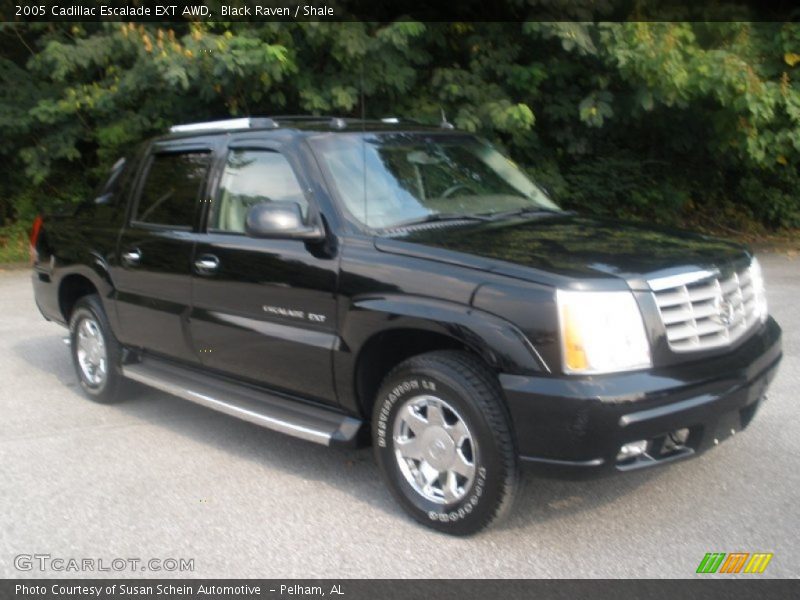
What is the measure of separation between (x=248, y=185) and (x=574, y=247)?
1961 mm

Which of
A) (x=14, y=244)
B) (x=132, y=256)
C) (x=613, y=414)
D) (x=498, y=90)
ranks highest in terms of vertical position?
(x=498, y=90)

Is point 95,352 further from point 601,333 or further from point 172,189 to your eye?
point 601,333

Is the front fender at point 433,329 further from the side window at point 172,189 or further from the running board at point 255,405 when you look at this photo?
the side window at point 172,189

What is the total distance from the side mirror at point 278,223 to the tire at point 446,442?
83cm

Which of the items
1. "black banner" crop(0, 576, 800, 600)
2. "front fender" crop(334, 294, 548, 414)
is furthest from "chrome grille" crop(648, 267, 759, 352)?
"black banner" crop(0, 576, 800, 600)

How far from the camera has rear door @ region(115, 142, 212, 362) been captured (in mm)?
5406

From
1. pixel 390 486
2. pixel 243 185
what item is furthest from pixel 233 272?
pixel 390 486

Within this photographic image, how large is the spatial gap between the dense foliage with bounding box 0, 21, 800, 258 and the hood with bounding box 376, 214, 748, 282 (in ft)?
19.7

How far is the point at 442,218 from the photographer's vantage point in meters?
4.71

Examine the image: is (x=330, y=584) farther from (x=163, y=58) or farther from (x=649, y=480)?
(x=163, y=58)

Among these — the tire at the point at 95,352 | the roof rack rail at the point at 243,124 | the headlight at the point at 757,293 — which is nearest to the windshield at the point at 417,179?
the roof rack rail at the point at 243,124

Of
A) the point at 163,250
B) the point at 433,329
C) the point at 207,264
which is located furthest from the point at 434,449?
the point at 163,250

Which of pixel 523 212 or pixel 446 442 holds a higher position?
pixel 523 212

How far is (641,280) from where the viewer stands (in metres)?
3.83
